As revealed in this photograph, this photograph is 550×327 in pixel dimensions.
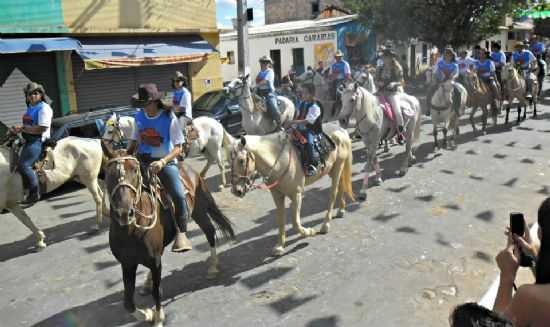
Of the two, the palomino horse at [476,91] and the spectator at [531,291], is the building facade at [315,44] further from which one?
the spectator at [531,291]

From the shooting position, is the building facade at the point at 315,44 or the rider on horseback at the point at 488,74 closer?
the rider on horseback at the point at 488,74

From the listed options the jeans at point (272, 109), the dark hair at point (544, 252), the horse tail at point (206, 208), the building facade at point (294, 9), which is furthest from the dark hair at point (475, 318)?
the building facade at point (294, 9)

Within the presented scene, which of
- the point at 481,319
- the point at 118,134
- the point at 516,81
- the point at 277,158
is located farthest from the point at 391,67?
the point at 481,319

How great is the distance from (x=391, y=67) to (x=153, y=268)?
7.79 m

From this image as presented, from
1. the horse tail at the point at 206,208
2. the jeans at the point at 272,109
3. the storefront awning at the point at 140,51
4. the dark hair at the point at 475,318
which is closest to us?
the dark hair at the point at 475,318

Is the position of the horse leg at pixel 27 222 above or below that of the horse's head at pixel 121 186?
below

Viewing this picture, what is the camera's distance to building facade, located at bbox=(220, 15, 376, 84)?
31.2m

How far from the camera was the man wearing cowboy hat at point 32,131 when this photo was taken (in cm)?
728

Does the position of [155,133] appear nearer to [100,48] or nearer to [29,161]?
[29,161]

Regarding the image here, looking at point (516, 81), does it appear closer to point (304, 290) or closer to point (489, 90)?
point (489, 90)

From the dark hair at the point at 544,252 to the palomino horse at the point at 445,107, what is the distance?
1052 cm

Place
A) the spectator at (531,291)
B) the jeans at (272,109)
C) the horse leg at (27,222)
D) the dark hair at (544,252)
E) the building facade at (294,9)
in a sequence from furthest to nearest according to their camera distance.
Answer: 1. the building facade at (294,9)
2. the jeans at (272,109)
3. the horse leg at (27,222)
4. the dark hair at (544,252)
5. the spectator at (531,291)

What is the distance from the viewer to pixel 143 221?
4.71 meters

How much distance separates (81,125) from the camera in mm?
10234
